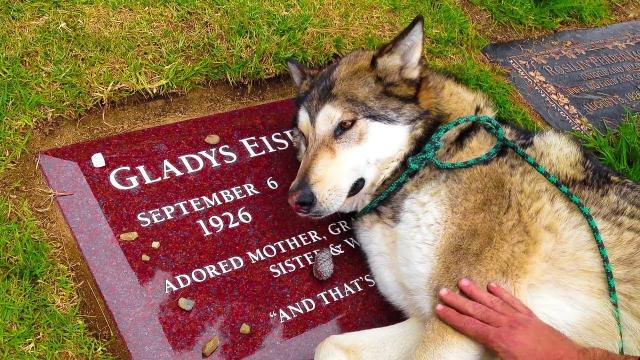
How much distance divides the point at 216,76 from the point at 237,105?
260 millimetres

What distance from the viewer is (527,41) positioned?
5316 mm

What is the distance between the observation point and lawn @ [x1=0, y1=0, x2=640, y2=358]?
3.12 meters

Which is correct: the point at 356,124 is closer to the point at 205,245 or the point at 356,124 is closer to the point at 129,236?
the point at 205,245

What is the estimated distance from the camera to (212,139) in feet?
12.5

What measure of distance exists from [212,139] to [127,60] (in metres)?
0.90

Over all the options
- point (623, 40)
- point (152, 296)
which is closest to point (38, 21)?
point (152, 296)

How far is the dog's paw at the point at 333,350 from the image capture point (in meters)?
3.03

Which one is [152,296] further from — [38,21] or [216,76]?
[38,21]

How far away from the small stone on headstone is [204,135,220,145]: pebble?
63 cm

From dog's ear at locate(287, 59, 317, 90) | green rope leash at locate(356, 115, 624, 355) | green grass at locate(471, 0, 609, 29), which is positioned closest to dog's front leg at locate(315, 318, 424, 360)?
green rope leash at locate(356, 115, 624, 355)

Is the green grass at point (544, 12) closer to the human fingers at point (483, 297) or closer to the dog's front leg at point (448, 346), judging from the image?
the human fingers at point (483, 297)

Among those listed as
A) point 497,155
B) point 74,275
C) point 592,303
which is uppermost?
point 497,155

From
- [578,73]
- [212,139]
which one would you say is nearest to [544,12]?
[578,73]

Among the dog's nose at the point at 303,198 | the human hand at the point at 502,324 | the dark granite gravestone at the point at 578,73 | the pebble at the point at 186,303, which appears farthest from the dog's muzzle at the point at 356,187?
the dark granite gravestone at the point at 578,73
